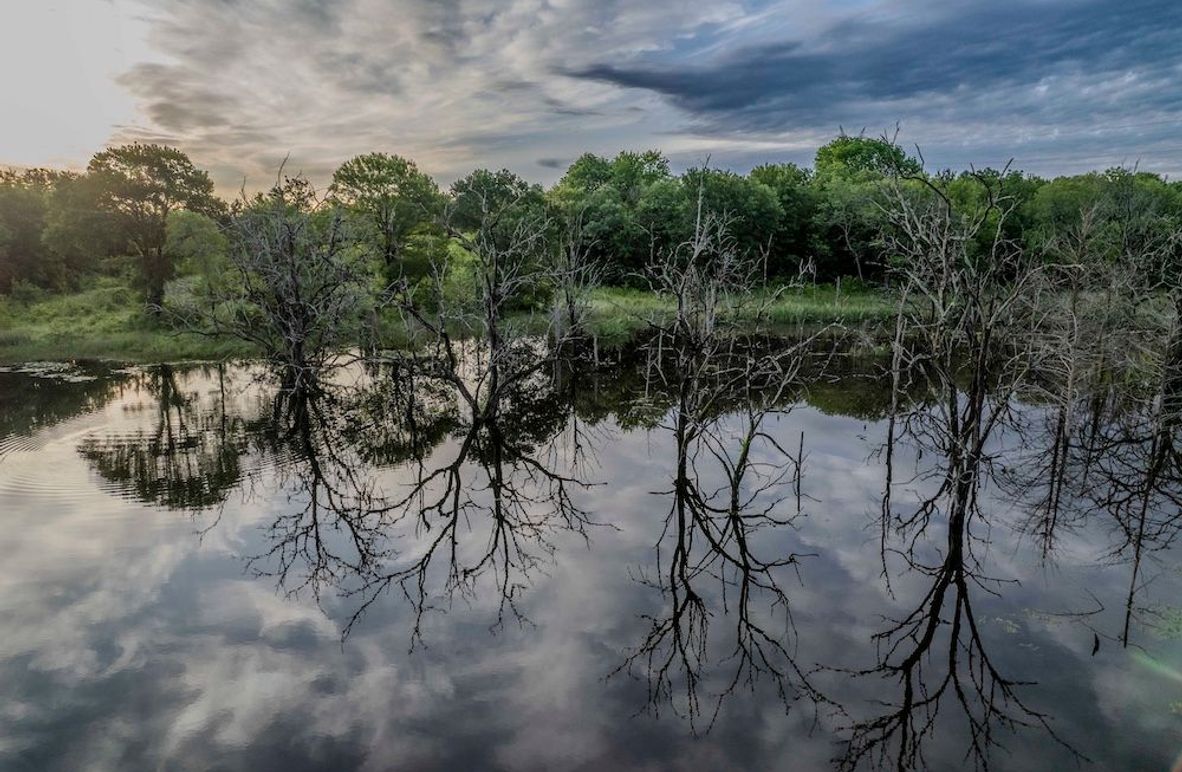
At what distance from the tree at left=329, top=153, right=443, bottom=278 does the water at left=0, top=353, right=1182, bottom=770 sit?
83.0 ft

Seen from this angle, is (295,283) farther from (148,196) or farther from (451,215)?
(148,196)

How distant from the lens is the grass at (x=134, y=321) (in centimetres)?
3853

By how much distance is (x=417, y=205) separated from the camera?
47438 millimetres

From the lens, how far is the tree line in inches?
1715

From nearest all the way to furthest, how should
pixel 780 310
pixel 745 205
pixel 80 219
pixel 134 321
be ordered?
pixel 134 321 < pixel 80 219 < pixel 780 310 < pixel 745 205

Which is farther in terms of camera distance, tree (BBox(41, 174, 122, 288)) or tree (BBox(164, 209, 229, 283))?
tree (BBox(41, 174, 122, 288))

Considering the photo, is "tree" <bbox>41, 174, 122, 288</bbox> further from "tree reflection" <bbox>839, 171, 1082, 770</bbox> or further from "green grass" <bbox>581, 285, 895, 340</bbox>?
"tree reflection" <bbox>839, 171, 1082, 770</bbox>

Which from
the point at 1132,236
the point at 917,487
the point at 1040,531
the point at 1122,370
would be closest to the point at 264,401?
the point at 917,487

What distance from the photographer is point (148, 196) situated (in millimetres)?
48656

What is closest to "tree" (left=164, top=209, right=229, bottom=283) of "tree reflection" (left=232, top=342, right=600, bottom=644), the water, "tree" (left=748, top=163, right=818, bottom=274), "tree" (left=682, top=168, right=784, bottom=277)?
"tree reflection" (left=232, top=342, right=600, bottom=644)

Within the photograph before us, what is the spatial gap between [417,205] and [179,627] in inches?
1527

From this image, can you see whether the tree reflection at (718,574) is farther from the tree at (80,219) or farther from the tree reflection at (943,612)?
the tree at (80,219)

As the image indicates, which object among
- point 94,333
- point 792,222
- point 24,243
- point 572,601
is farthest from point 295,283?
point 792,222

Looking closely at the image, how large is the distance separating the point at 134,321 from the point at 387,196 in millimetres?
17784
